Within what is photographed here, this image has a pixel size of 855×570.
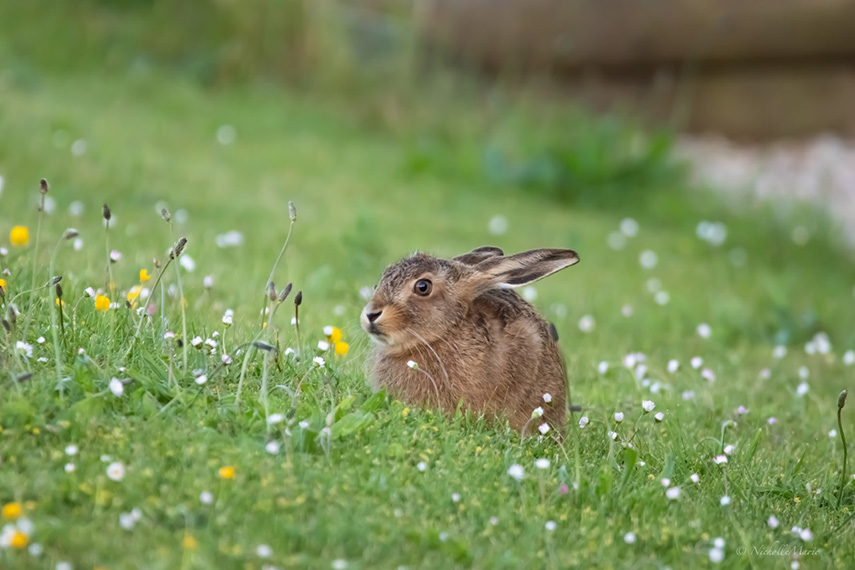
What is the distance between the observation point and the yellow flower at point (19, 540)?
322 centimetres

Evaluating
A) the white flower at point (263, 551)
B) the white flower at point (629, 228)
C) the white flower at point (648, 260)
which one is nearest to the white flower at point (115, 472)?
the white flower at point (263, 551)

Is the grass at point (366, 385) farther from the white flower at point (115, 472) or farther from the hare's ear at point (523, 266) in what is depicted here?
the hare's ear at point (523, 266)

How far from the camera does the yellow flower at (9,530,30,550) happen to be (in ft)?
10.6

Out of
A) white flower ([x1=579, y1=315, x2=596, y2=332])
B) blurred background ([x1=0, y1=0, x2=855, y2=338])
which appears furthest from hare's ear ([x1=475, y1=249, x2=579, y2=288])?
blurred background ([x1=0, y1=0, x2=855, y2=338])

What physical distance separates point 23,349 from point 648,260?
6.86 m

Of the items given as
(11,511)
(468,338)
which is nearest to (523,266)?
(468,338)

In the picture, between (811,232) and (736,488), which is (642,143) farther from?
(736,488)

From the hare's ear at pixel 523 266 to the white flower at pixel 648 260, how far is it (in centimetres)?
499

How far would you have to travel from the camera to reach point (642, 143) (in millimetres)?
12633

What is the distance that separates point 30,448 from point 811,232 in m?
9.06

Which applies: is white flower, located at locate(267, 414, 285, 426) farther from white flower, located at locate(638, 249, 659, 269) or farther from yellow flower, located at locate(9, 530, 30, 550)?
white flower, located at locate(638, 249, 659, 269)

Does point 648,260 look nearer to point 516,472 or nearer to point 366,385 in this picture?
point 366,385

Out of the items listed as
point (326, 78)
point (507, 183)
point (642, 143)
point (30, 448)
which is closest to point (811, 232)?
point (642, 143)

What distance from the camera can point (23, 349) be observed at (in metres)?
4.20
